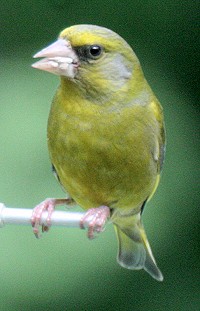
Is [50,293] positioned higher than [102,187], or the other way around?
[102,187]

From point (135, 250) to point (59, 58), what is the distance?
1153mm

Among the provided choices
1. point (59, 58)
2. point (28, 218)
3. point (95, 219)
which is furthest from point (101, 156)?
point (28, 218)

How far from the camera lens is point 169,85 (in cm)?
422

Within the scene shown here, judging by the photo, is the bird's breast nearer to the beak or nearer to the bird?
the bird

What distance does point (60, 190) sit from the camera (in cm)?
360

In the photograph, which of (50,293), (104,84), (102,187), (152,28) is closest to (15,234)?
(50,293)

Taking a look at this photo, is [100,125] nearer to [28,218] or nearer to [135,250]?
[28,218]

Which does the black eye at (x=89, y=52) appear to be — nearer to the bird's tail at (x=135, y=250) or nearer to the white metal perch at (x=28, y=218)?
the white metal perch at (x=28, y=218)

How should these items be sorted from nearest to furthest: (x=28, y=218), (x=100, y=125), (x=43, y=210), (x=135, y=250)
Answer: (x=28, y=218), (x=43, y=210), (x=100, y=125), (x=135, y=250)

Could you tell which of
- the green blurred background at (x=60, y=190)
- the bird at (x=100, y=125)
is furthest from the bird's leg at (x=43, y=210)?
the green blurred background at (x=60, y=190)

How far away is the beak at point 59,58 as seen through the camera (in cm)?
272

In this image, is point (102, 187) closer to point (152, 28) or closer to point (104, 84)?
point (104, 84)

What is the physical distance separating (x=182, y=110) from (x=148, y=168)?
3.34 ft

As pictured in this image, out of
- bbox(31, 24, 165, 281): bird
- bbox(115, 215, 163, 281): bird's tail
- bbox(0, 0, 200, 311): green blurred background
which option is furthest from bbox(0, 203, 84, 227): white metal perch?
bbox(115, 215, 163, 281): bird's tail
